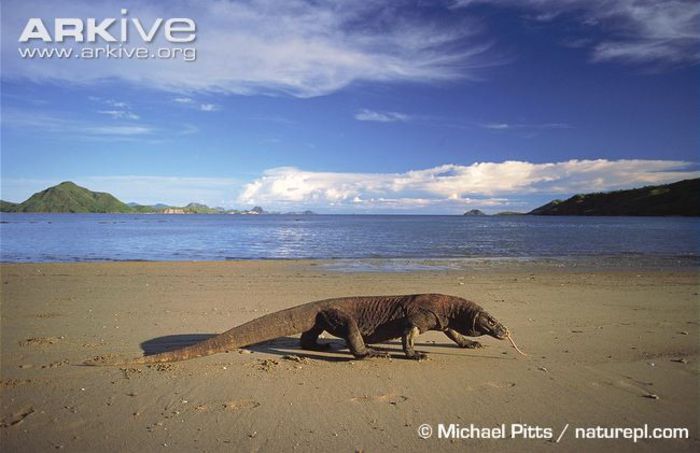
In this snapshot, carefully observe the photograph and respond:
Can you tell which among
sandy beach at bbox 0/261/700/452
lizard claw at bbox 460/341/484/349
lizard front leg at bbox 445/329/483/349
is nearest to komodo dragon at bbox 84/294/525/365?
lizard front leg at bbox 445/329/483/349

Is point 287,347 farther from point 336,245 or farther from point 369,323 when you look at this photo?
point 336,245

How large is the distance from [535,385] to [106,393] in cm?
609

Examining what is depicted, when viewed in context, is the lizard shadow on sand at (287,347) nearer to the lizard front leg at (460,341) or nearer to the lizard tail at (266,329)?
the lizard front leg at (460,341)

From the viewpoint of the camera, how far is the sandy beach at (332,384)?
4.80 meters

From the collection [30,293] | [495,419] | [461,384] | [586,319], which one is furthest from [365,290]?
[30,293]

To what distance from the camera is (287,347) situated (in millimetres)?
8289

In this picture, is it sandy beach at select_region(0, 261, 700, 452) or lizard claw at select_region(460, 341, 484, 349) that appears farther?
lizard claw at select_region(460, 341, 484, 349)

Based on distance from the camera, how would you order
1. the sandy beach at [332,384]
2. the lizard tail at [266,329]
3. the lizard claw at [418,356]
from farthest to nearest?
the lizard tail at [266,329]
the lizard claw at [418,356]
the sandy beach at [332,384]

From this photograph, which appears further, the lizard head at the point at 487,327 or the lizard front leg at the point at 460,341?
the lizard front leg at the point at 460,341

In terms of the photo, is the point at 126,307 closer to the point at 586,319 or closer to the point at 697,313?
the point at 586,319

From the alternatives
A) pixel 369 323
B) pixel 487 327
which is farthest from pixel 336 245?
pixel 487 327

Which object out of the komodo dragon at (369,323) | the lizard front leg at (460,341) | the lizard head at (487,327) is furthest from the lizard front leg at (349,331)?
the lizard head at (487,327)

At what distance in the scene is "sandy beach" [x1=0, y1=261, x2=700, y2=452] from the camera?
480cm

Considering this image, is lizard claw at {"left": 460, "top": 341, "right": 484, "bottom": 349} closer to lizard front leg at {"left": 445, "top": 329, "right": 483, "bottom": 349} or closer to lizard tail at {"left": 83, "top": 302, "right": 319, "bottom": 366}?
lizard front leg at {"left": 445, "top": 329, "right": 483, "bottom": 349}
